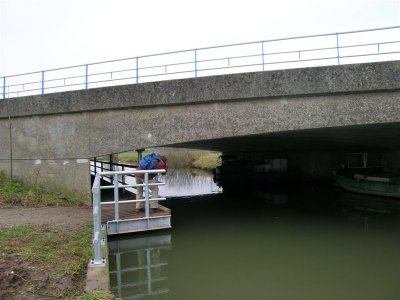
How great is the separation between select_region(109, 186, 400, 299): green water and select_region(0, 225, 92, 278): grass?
2.38 feet

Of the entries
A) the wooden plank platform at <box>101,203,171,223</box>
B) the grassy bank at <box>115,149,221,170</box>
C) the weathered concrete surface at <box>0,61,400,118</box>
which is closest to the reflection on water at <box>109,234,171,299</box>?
the wooden plank platform at <box>101,203,171,223</box>

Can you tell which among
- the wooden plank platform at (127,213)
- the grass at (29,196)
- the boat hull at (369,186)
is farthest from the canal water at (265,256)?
the grass at (29,196)

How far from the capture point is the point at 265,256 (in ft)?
24.8

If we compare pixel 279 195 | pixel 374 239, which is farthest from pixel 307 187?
pixel 374 239

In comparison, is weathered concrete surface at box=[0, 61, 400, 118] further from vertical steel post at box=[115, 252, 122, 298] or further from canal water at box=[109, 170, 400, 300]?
vertical steel post at box=[115, 252, 122, 298]

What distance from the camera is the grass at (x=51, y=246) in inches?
205

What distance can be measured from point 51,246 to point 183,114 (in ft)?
13.7

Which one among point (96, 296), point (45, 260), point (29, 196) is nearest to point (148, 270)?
point (45, 260)

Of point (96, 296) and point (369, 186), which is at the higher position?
point (369, 186)

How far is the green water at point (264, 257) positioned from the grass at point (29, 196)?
8.23 ft

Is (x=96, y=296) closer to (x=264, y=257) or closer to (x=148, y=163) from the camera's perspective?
(x=264, y=257)

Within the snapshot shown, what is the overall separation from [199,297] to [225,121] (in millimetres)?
4172

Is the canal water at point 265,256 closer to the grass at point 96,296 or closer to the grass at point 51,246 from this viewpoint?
the grass at point 51,246

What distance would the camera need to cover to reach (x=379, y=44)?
846 centimetres
